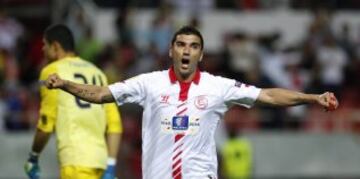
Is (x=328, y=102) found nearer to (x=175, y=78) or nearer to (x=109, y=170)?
(x=175, y=78)

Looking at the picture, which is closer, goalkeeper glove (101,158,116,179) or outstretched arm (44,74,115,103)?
outstretched arm (44,74,115,103)

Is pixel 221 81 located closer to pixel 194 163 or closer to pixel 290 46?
pixel 194 163

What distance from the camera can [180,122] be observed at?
10836 millimetres

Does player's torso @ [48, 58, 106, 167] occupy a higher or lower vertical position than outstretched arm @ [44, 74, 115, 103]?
lower

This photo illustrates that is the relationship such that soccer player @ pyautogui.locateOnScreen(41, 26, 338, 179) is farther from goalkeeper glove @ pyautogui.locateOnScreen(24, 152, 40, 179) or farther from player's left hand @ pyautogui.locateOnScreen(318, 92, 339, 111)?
goalkeeper glove @ pyautogui.locateOnScreen(24, 152, 40, 179)

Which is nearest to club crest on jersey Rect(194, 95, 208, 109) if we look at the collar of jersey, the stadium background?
the collar of jersey

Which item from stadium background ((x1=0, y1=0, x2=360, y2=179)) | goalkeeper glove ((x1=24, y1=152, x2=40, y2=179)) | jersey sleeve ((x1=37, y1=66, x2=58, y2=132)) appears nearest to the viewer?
jersey sleeve ((x1=37, y1=66, x2=58, y2=132))

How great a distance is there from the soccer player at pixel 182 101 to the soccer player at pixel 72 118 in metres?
1.63

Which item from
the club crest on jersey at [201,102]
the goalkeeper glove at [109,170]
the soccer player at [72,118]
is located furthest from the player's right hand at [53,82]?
the goalkeeper glove at [109,170]

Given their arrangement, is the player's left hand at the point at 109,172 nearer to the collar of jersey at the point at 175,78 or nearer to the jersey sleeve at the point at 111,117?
the jersey sleeve at the point at 111,117

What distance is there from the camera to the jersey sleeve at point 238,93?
11.0 m

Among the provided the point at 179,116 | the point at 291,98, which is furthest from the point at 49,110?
the point at 291,98

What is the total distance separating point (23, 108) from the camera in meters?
21.5

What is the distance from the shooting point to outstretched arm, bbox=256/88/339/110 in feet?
34.7
